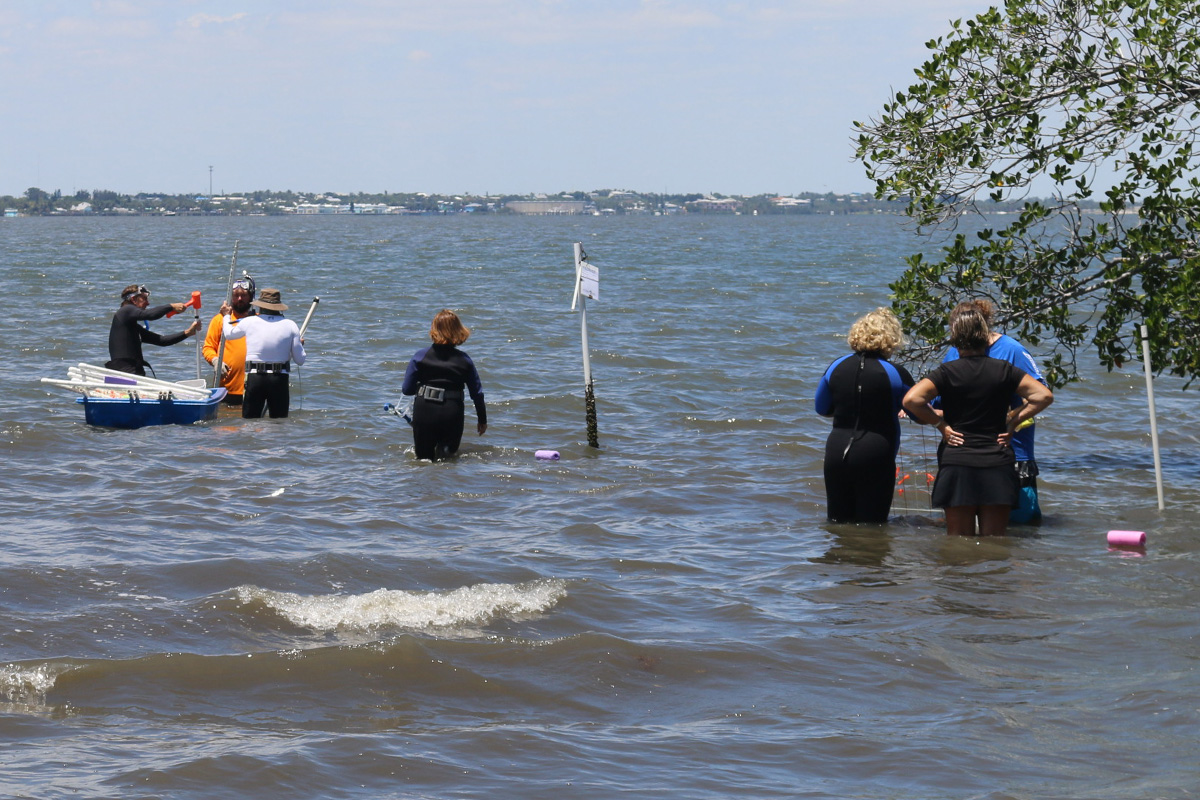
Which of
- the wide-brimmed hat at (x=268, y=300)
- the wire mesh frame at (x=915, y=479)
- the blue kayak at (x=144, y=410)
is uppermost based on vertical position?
the wide-brimmed hat at (x=268, y=300)

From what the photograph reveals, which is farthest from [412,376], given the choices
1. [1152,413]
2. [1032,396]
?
[1152,413]

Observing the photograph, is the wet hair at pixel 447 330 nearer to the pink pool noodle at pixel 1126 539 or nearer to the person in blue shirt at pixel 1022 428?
the person in blue shirt at pixel 1022 428

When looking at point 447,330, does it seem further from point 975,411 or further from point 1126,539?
point 1126,539

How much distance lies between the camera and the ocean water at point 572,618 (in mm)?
5535

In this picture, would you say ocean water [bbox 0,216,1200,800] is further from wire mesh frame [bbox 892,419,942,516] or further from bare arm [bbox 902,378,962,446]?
bare arm [bbox 902,378,962,446]

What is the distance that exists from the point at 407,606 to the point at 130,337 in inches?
321

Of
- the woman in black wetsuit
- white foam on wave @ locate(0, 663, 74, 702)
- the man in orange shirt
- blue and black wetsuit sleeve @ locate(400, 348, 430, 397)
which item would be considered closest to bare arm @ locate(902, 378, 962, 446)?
the woman in black wetsuit

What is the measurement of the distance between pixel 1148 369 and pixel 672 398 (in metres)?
8.28

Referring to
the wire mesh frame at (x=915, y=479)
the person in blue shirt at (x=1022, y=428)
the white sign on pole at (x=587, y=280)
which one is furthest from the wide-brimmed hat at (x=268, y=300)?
the person in blue shirt at (x=1022, y=428)

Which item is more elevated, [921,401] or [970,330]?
[970,330]

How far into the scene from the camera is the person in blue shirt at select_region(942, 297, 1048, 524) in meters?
8.59

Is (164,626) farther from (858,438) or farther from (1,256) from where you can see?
(1,256)

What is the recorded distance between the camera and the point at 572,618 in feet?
25.1

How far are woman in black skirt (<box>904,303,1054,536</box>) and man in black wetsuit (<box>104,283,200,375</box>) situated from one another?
8.95m
